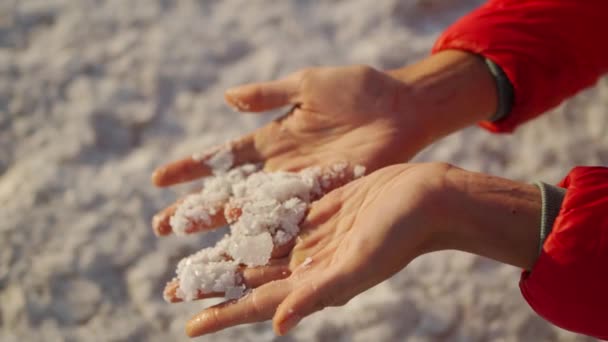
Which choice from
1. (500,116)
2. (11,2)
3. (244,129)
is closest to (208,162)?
(244,129)

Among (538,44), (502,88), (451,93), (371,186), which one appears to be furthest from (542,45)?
(371,186)

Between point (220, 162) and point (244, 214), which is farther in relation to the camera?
point (220, 162)

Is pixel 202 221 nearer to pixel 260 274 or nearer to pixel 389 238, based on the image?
pixel 260 274

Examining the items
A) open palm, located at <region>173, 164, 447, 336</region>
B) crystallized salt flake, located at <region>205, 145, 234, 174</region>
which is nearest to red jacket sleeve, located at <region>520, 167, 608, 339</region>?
open palm, located at <region>173, 164, 447, 336</region>

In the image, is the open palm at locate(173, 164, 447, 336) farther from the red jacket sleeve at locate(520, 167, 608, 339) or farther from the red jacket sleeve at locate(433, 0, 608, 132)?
the red jacket sleeve at locate(433, 0, 608, 132)

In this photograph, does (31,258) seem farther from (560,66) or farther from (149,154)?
(560,66)

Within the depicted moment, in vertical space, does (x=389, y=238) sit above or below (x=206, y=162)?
below

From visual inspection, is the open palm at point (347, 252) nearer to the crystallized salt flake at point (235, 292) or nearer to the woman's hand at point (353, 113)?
the crystallized salt flake at point (235, 292)
